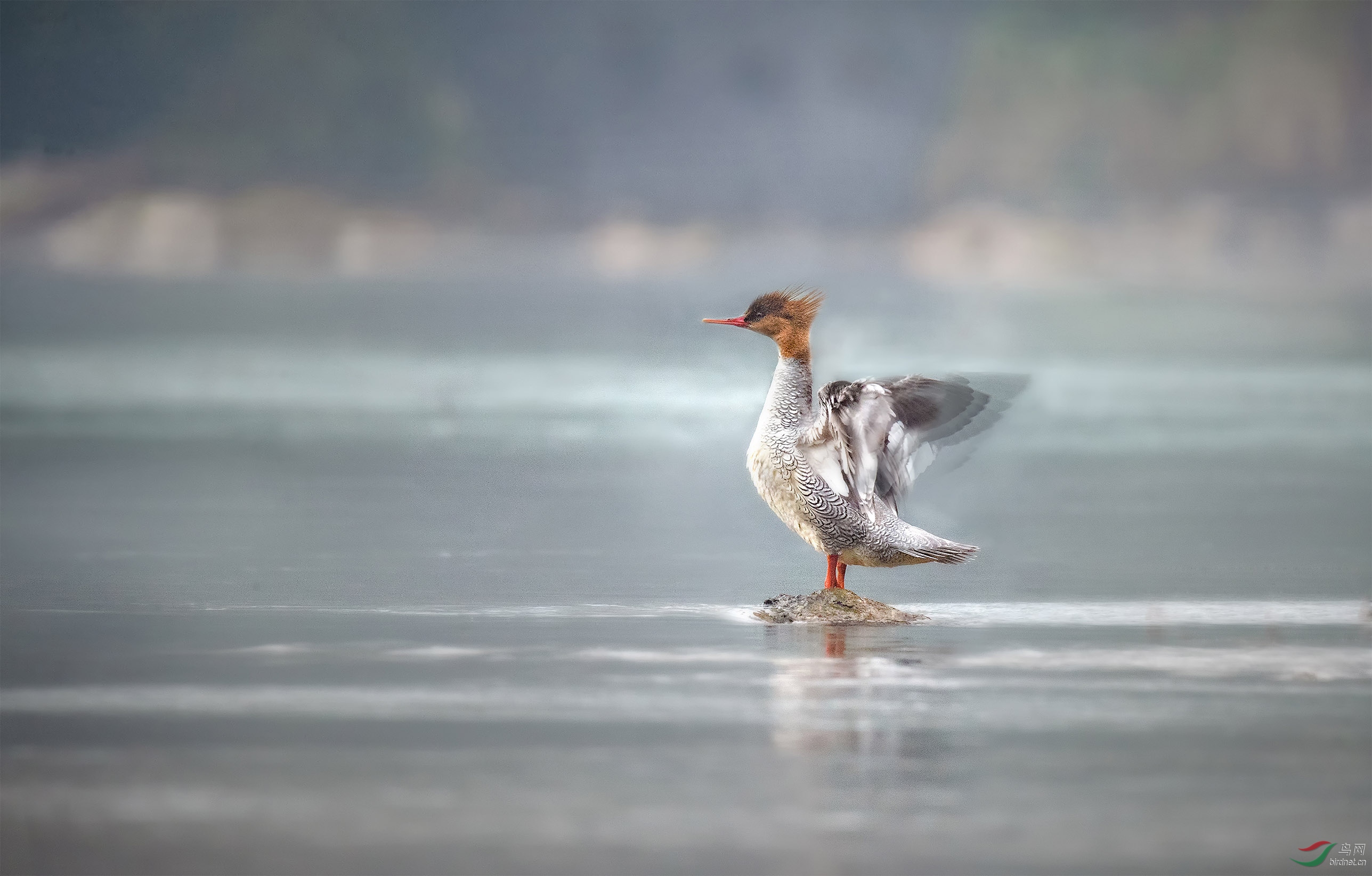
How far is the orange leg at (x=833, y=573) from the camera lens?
902cm

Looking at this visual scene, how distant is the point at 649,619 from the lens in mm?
8672

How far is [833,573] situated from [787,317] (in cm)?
159

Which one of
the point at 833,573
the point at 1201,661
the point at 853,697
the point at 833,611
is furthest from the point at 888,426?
the point at 853,697

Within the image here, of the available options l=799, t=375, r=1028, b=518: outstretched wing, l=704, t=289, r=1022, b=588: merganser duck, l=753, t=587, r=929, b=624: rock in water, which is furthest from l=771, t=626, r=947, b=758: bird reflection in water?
l=799, t=375, r=1028, b=518: outstretched wing

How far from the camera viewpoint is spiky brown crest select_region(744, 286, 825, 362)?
902cm

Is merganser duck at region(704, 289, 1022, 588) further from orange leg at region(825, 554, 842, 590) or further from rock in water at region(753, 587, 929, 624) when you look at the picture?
rock in water at region(753, 587, 929, 624)

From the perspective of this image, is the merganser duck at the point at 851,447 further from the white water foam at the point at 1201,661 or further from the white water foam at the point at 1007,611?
the white water foam at the point at 1201,661

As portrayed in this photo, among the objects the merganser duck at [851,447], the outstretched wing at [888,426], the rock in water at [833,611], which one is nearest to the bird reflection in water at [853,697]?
the rock in water at [833,611]

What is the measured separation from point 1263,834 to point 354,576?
7186 millimetres

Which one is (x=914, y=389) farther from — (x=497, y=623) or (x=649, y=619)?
(x=497, y=623)

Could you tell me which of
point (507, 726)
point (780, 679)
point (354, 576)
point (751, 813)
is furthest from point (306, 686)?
point (354, 576)

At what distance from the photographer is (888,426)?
873 cm

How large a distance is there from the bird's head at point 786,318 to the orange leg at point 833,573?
125 cm

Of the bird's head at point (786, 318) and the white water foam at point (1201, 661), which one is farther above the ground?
the bird's head at point (786, 318)
